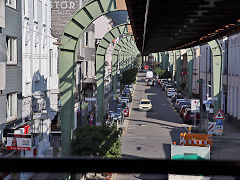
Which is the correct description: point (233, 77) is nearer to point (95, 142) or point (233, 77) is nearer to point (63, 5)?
point (63, 5)

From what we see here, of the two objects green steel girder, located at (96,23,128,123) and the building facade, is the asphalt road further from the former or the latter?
the building facade

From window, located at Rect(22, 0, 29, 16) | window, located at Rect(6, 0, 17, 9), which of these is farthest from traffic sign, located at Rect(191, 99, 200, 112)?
window, located at Rect(6, 0, 17, 9)

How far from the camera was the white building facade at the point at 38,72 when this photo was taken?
23.7m

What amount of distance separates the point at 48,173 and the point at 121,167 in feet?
1.22

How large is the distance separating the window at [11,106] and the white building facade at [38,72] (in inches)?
51.8

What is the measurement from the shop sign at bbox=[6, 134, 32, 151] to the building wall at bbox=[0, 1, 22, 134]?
1.49 meters

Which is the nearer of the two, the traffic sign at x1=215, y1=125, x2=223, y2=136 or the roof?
the roof

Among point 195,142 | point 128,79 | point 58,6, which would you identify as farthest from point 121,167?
point 128,79

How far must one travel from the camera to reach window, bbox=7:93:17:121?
2097 centimetres

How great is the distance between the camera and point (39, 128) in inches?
1046

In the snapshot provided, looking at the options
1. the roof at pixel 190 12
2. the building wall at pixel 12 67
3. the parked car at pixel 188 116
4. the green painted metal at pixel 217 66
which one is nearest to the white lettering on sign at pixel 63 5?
the parked car at pixel 188 116

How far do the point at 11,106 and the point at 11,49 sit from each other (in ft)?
8.79

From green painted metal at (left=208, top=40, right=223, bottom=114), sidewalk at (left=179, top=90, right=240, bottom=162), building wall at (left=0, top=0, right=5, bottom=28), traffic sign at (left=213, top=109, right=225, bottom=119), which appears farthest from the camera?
green painted metal at (left=208, top=40, right=223, bottom=114)

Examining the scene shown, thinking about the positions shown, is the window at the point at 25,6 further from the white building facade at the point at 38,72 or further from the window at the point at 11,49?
the window at the point at 11,49
